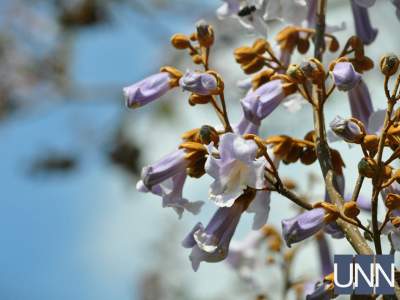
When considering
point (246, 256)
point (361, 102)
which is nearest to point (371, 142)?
point (361, 102)

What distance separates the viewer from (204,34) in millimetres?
2340

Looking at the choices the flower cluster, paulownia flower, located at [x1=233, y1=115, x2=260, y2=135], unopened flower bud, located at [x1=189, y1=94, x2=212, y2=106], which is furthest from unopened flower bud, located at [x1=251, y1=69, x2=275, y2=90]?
unopened flower bud, located at [x1=189, y1=94, x2=212, y2=106]

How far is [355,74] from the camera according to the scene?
2035 millimetres

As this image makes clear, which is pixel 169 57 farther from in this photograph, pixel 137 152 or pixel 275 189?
pixel 275 189

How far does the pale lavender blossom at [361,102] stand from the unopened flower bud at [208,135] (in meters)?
0.51

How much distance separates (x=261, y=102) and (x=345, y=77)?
25cm

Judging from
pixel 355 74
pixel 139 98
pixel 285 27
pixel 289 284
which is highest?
pixel 285 27

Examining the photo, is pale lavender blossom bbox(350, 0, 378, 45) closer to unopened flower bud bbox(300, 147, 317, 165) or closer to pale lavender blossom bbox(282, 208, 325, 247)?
unopened flower bud bbox(300, 147, 317, 165)

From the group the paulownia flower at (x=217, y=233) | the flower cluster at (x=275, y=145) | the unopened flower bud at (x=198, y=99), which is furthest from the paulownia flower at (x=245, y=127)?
the paulownia flower at (x=217, y=233)

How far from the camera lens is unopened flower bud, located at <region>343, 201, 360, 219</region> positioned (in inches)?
75.0

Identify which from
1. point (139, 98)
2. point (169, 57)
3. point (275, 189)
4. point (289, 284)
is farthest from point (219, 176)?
point (169, 57)

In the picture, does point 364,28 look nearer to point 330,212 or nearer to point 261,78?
point 261,78

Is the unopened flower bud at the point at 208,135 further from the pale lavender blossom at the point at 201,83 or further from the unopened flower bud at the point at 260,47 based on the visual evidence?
the unopened flower bud at the point at 260,47

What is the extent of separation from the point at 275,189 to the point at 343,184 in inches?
9.0
